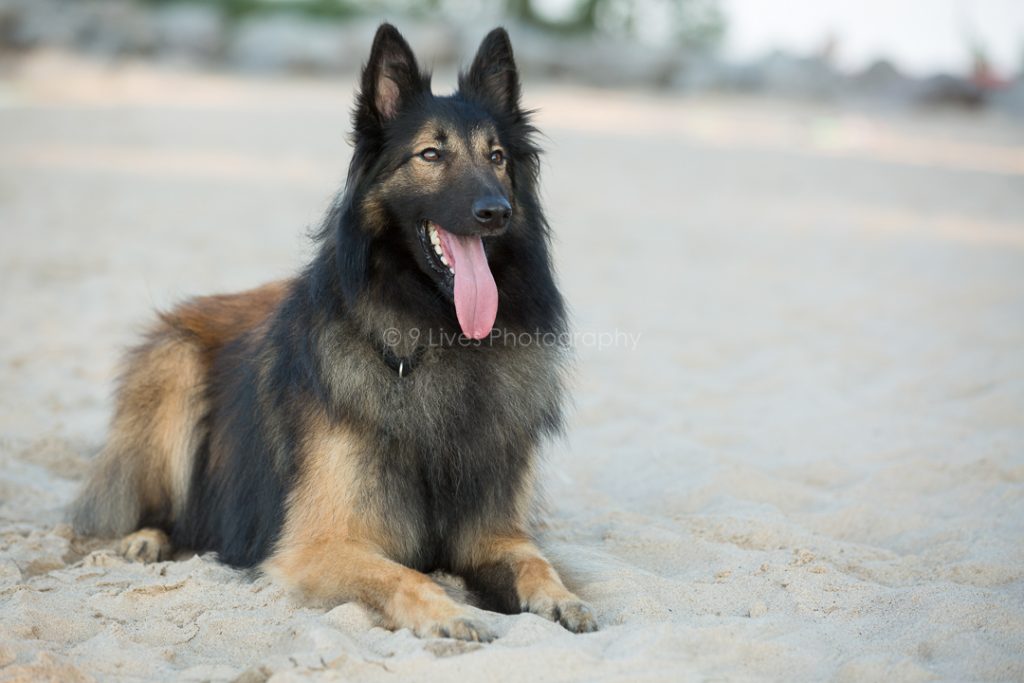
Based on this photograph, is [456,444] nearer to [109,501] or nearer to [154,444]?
[154,444]

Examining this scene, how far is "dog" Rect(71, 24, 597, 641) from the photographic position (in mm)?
3709

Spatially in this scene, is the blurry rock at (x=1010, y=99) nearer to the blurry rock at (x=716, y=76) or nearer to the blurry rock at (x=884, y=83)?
the blurry rock at (x=884, y=83)

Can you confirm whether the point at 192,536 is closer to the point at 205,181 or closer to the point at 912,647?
the point at 912,647

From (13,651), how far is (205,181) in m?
10.2

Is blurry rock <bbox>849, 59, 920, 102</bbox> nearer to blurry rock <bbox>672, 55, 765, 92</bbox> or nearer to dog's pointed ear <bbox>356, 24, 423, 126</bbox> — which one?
blurry rock <bbox>672, 55, 765, 92</bbox>

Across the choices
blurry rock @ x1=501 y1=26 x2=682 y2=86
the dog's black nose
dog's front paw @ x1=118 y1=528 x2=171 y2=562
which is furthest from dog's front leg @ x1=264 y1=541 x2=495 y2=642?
blurry rock @ x1=501 y1=26 x2=682 y2=86

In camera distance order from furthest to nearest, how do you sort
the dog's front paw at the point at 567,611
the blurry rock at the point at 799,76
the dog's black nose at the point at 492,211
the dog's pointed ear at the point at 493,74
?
1. the blurry rock at the point at 799,76
2. the dog's pointed ear at the point at 493,74
3. the dog's black nose at the point at 492,211
4. the dog's front paw at the point at 567,611

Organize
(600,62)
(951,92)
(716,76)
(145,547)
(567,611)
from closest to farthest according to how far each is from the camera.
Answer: (567,611)
(145,547)
(951,92)
(716,76)
(600,62)

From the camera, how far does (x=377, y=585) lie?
3443 millimetres

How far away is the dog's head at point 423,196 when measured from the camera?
3.75 meters

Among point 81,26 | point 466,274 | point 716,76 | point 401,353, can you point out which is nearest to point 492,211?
point 466,274

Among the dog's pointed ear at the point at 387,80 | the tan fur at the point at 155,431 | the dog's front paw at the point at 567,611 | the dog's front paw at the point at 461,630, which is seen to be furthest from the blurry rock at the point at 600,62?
the dog's front paw at the point at 461,630

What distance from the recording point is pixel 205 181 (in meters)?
12.6

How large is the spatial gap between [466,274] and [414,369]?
15.3 inches
